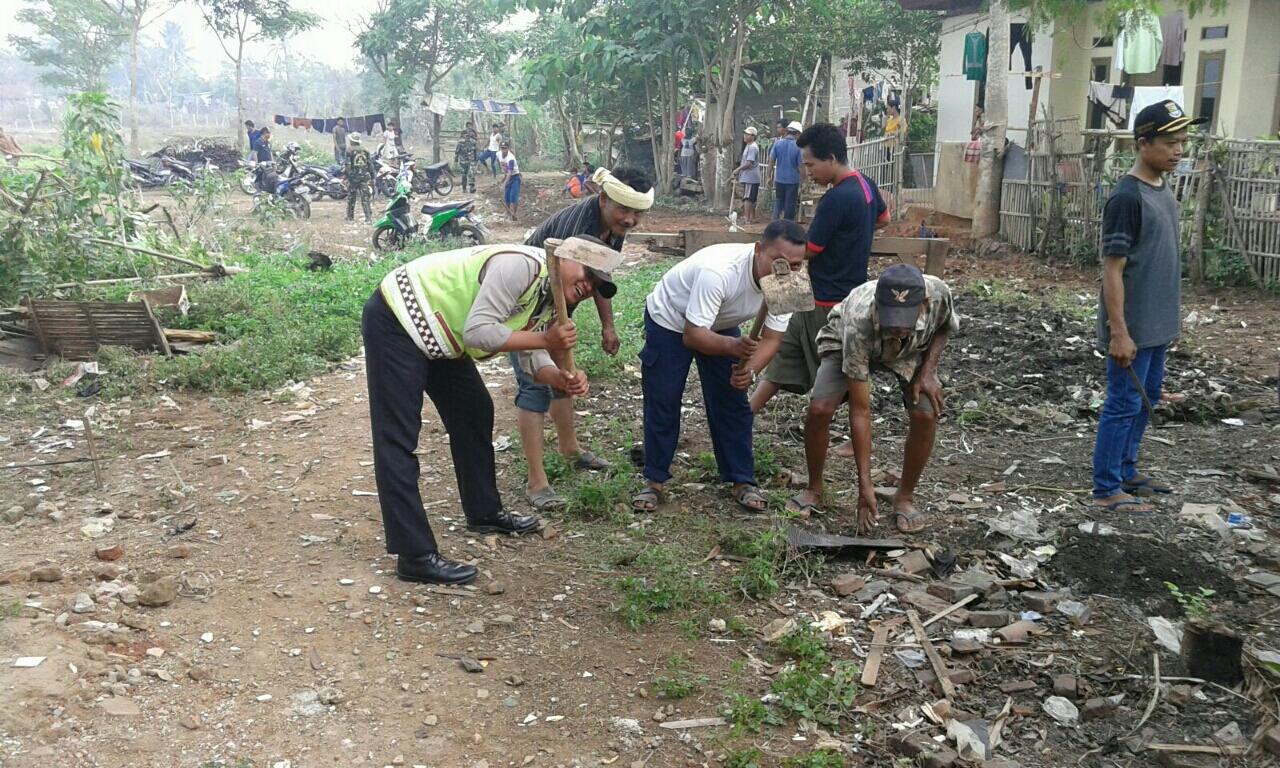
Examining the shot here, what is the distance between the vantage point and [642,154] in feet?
77.3

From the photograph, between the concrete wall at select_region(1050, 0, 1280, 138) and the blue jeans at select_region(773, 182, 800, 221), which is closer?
the concrete wall at select_region(1050, 0, 1280, 138)

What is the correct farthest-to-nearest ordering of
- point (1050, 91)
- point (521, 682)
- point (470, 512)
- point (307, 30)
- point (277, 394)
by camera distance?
1. point (307, 30)
2. point (1050, 91)
3. point (277, 394)
4. point (470, 512)
5. point (521, 682)

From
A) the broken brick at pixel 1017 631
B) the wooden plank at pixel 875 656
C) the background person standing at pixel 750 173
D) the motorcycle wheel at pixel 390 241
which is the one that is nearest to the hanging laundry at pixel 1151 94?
the background person standing at pixel 750 173

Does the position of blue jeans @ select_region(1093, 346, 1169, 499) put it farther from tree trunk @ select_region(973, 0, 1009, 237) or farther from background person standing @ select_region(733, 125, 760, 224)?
background person standing @ select_region(733, 125, 760, 224)

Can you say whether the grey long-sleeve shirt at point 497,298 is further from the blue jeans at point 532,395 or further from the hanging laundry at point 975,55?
the hanging laundry at point 975,55

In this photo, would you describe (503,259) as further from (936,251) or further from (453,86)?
(453,86)

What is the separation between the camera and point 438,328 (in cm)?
361

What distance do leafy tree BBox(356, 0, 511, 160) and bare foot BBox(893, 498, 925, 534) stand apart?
24.6 metres

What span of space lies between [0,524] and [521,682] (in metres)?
2.76

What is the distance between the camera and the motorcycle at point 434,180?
22000 millimetres

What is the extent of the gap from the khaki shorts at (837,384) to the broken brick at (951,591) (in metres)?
0.74

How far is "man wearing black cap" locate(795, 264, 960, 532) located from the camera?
3.74 m

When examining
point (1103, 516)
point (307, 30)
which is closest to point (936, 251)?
point (1103, 516)

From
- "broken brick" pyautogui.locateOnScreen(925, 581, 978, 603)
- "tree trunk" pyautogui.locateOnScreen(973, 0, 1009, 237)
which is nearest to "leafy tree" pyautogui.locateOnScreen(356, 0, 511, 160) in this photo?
"tree trunk" pyautogui.locateOnScreen(973, 0, 1009, 237)
